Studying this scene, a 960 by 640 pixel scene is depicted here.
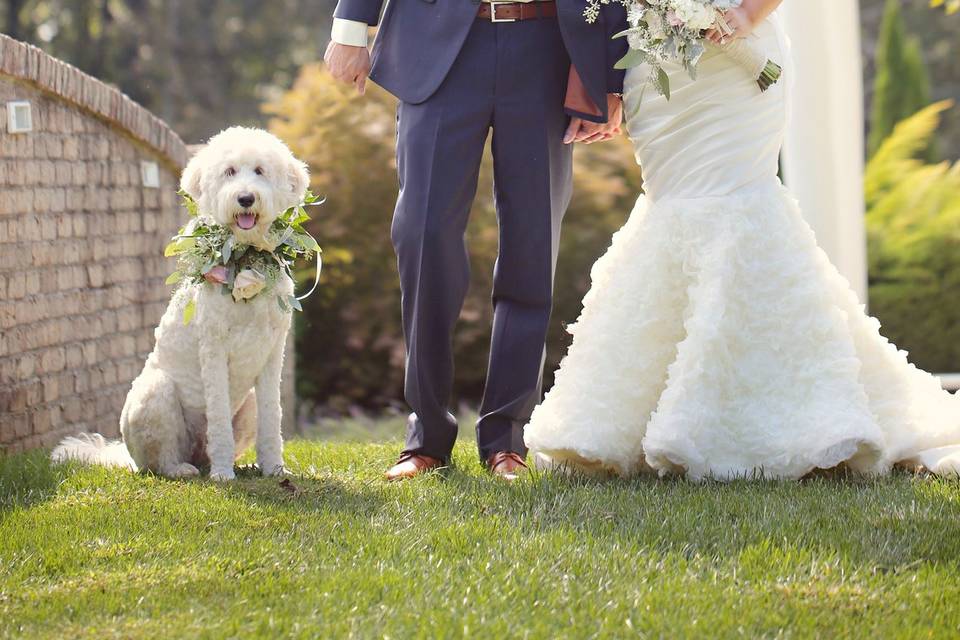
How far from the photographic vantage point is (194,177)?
423cm

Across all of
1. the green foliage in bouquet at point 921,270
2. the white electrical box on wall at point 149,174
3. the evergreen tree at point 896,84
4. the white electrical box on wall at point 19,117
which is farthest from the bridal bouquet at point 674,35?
the evergreen tree at point 896,84

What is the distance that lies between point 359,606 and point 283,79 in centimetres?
2208

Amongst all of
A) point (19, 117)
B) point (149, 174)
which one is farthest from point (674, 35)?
point (149, 174)

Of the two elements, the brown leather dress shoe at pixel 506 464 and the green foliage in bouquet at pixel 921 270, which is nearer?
the brown leather dress shoe at pixel 506 464

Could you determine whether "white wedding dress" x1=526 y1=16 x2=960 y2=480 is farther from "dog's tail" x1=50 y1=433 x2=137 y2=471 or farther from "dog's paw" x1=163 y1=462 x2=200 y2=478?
"dog's tail" x1=50 y1=433 x2=137 y2=471

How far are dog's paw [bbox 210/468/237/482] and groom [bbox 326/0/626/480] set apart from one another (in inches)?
21.2

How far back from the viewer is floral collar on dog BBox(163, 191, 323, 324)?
4211 millimetres

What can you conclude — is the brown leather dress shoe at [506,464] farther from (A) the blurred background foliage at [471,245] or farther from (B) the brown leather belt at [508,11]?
(A) the blurred background foliage at [471,245]

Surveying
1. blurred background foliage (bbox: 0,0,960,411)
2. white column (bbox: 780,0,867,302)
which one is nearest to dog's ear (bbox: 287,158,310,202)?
white column (bbox: 780,0,867,302)

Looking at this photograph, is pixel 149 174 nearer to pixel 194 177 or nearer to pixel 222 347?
pixel 194 177

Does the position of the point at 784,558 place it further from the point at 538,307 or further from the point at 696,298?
the point at 538,307

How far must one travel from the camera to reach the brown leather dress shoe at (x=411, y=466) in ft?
14.0

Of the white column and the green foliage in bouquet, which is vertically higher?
the white column

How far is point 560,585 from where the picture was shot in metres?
2.97
